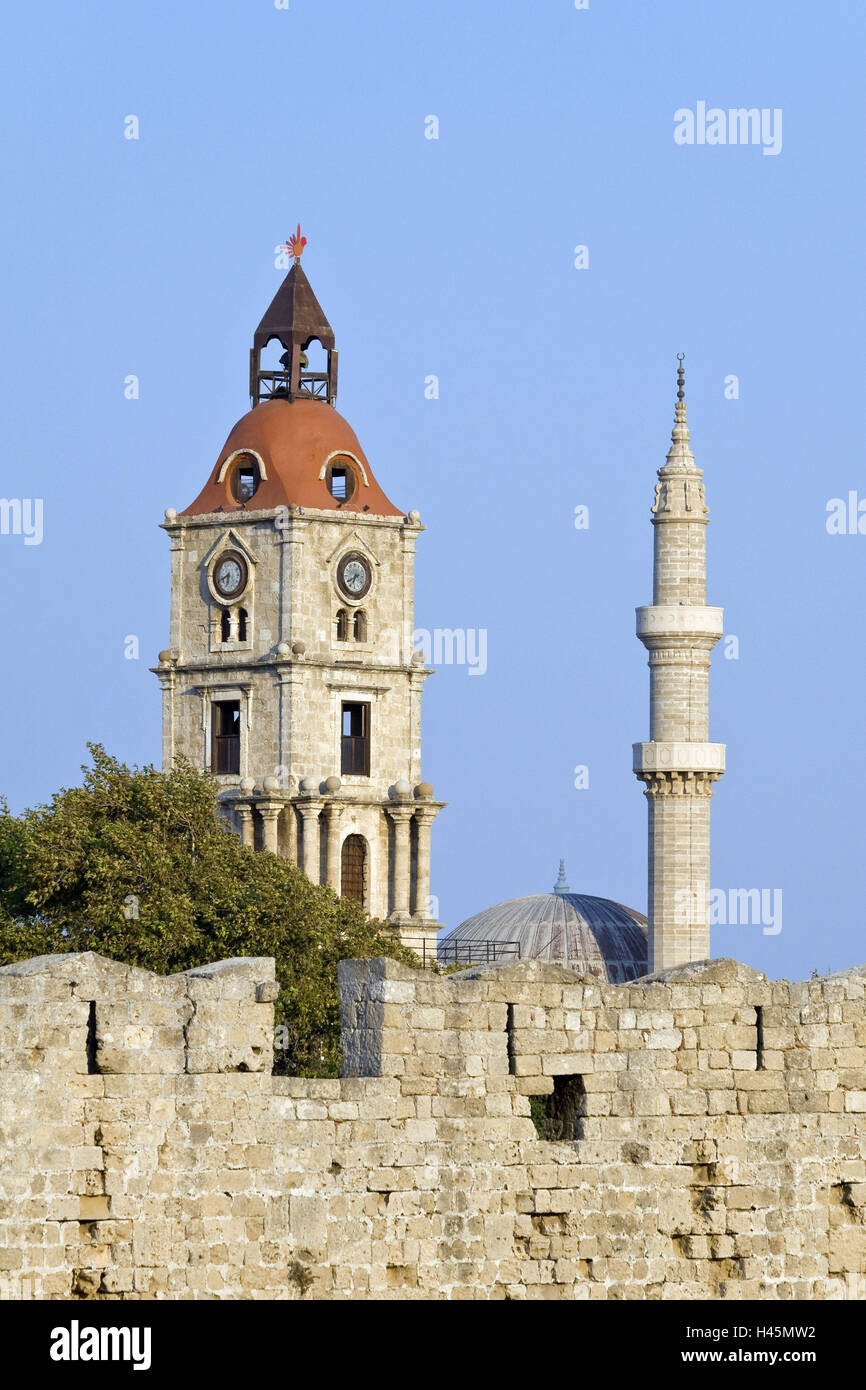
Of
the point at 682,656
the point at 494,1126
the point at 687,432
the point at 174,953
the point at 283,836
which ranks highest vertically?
the point at 687,432

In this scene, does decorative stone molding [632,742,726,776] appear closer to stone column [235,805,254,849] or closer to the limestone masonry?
stone column [235,805,254,849]

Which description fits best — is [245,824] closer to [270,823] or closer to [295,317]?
[270,823]

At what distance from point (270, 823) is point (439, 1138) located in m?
70.6

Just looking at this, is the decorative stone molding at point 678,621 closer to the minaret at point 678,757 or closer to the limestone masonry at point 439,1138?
the minaret at point 678,757

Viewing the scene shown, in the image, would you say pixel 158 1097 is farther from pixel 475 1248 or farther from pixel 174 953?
pixel 174 953

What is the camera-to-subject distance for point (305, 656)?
8981 cm

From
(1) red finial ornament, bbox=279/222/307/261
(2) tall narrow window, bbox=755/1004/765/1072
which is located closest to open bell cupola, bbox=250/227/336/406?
(1) red finial ornament, bbox=279/222/307/261

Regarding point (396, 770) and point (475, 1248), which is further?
point (396, 770)

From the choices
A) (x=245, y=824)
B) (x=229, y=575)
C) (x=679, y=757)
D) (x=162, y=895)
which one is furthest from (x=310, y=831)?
(x=162, y=895)

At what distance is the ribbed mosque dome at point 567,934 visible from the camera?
113m

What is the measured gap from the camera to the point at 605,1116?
60.6 ft

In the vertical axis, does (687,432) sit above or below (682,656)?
above

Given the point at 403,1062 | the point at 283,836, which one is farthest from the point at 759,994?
the point at 283,836
